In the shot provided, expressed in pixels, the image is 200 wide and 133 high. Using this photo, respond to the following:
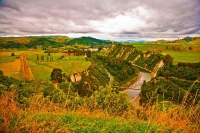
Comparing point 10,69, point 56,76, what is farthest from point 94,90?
point 10,69

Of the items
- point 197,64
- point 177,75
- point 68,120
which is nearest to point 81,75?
point 177,75

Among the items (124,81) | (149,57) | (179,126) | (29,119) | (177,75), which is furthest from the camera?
(149,57)

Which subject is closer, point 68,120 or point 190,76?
point 68,120

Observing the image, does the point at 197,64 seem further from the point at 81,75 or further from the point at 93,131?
the point at 93,131

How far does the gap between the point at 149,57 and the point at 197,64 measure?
5167cm

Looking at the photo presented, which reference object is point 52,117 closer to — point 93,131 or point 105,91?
point 93,131

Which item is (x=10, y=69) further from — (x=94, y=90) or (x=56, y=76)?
(x=94, y=90)

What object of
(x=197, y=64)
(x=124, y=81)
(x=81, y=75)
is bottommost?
(x=124, y=81)

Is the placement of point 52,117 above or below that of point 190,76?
above

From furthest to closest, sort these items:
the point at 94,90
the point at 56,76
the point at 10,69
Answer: the point at 56,76 → the point at 94,90 → the point at 10,69

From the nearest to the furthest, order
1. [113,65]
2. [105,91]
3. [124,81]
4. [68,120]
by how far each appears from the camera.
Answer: [68,120], [105,91], [124,81], [113,65]

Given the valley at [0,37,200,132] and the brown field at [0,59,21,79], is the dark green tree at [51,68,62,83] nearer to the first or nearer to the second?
the valley at [0,37,200,132]

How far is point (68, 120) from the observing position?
421cm

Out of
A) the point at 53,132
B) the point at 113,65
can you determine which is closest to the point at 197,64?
the point at 113,65
